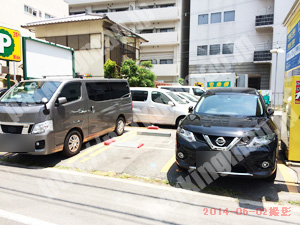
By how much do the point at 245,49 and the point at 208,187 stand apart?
26.2 m

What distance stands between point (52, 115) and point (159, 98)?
5.10 m

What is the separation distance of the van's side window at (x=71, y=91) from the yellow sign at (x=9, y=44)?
3850 mm

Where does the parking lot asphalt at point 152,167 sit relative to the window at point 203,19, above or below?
below

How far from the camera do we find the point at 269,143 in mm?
3600

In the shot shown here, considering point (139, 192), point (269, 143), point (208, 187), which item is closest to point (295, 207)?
point (269, 143)

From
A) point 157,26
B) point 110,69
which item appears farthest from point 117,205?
point 157,26

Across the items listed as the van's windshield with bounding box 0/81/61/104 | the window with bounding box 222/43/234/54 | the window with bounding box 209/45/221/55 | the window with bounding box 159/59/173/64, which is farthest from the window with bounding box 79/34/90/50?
the window with bounding box 222/43/234/54

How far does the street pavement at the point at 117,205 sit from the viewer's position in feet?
9.78

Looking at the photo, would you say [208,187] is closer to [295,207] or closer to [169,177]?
[169,177]

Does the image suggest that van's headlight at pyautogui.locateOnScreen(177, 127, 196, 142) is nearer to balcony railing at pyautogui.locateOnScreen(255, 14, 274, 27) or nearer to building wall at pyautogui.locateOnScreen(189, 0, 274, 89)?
building wall at pyautogui.locateOnScreen(189, 0, 274, 89)

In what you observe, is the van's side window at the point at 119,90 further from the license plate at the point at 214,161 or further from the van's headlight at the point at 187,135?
the license plate at the point at 214,161

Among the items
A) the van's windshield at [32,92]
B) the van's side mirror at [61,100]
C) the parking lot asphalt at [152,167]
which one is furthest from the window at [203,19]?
the van's side mirror at [61,100]

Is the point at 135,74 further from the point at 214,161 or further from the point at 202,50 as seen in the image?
the point at 202,50

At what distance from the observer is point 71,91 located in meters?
5.48
